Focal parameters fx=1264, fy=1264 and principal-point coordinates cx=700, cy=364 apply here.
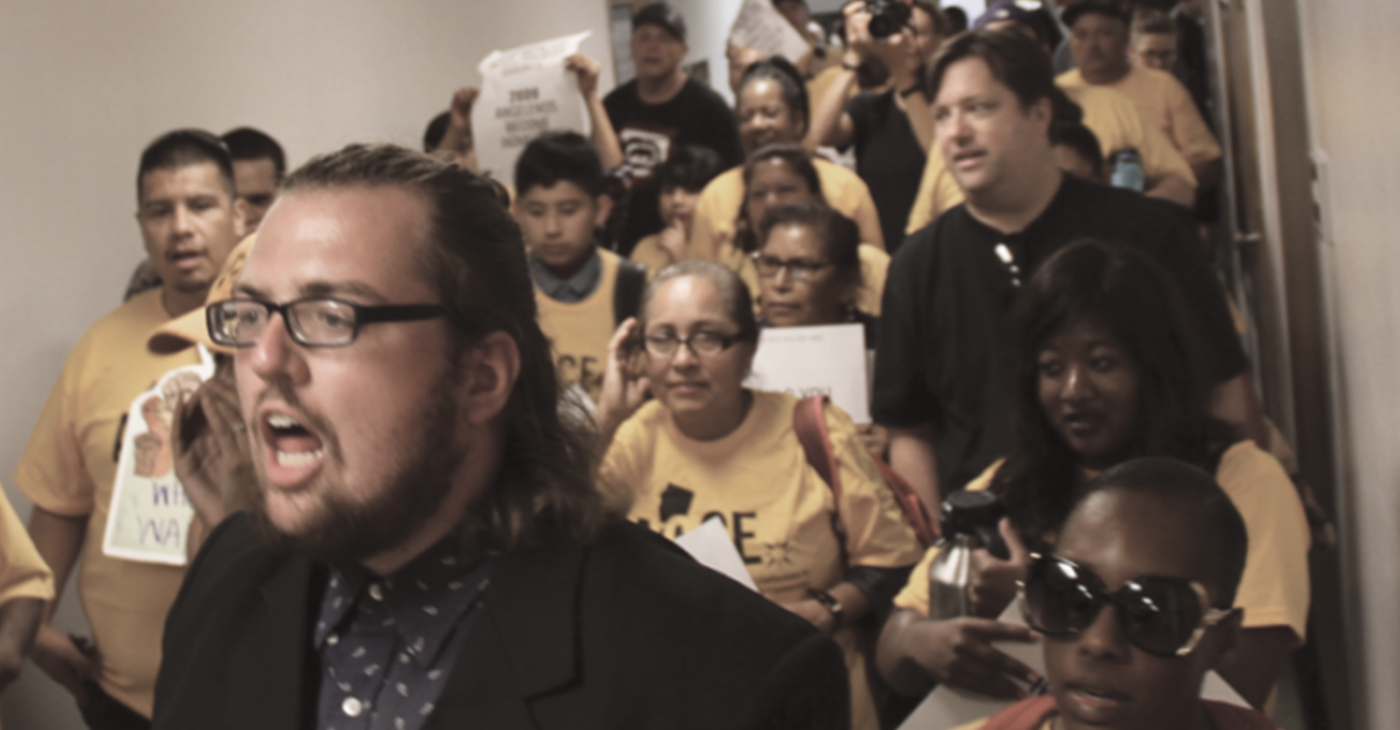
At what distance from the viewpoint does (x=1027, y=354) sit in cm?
253

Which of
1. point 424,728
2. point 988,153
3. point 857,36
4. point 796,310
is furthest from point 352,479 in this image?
point 857,36

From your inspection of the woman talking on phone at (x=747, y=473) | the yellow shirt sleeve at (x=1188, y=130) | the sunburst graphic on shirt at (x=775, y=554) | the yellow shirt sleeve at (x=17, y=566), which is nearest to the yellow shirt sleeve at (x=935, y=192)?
the woman talking on phone at (x=747, y=473)

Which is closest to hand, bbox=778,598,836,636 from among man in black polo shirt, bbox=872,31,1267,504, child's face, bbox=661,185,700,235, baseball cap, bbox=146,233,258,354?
man in black polo shirt, bbox=872,31,1267,504

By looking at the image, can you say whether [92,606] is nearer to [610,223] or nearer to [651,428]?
[651,428]

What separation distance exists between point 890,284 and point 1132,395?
3.38ft

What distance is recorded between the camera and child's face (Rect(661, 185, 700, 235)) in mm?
5613

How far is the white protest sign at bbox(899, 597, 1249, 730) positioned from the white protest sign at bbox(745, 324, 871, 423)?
1.54 meters

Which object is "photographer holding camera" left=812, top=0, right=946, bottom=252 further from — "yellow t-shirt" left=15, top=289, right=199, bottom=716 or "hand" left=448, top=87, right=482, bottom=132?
"yellow t-shirt" left=15, top=289, right=199, bottom=716

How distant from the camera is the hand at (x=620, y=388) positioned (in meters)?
3.35

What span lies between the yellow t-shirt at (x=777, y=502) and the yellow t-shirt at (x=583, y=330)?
1.01 meters

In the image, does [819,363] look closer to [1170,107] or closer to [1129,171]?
[1129,171]

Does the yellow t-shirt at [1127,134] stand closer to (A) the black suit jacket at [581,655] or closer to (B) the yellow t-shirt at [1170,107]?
(B) the yellow t-shirt at [1170,107]

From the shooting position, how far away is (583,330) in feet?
13.8

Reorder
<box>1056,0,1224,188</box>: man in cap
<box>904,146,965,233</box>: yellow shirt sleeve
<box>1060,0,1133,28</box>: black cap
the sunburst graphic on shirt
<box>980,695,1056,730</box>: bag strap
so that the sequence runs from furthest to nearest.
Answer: <box>1056,0,1224,188</box>: man in cap < <box>1060,0,1133,28</box>: black cap < <box>904,146,965,233</box>: yellow shirt sleeve < the sunburst graphic on shirt < <box>980,695,1056,730</box>: bag strap
